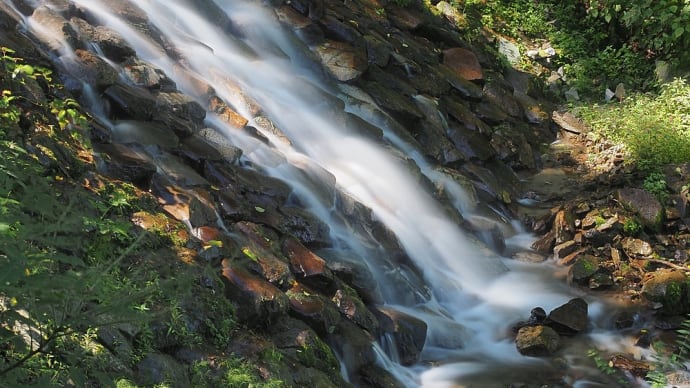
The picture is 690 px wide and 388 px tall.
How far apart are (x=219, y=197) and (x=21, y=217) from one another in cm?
383

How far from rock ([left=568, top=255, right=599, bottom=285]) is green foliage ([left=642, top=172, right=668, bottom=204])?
1.65 meters

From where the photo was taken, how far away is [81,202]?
4.37 m

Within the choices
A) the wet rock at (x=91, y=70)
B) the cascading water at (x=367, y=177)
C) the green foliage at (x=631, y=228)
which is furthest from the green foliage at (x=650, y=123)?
the wet rock at (x=91, y=70)

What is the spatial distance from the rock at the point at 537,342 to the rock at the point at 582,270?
133 centimetres

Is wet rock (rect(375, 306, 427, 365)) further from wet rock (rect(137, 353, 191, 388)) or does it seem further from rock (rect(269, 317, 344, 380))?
wet rock (rect(137, 353, 191, 388))

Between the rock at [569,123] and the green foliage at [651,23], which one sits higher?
the green foliage at [651,23]

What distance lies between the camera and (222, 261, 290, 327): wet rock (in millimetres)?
4738

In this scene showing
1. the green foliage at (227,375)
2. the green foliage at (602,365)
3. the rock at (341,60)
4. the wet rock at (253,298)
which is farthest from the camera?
the rock at (341,60)

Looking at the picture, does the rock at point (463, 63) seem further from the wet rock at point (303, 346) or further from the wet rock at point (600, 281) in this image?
the wet rock at point (303, 346)

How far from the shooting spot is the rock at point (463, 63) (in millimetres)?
11547

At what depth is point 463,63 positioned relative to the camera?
11.7m

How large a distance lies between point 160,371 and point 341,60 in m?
6.54

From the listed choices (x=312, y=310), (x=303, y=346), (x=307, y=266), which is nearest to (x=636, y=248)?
(x=307, y=266)

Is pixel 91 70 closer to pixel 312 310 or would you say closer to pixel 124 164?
pixel 124 164
